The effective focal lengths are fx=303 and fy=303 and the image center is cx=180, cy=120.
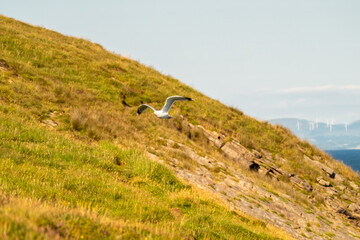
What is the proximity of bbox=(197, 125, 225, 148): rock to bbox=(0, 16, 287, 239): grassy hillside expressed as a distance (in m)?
3.38

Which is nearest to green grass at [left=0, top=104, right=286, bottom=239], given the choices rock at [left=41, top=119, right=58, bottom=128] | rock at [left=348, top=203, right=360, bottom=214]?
rock at [left=41, top=119, right=58, bottom=128]

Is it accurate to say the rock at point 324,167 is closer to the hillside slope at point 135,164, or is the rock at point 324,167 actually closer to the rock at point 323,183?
the hillside slope at point 135,164

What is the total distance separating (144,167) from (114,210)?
4.63 m

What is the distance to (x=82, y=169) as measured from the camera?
10.6 meters

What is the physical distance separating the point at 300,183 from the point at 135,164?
16.3 metres

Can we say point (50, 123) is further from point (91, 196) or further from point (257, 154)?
point (257, 154)

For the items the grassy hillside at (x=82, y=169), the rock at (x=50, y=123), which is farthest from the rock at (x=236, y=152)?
the rock at (x=50, y=123)

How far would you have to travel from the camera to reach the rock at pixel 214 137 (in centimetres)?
2492

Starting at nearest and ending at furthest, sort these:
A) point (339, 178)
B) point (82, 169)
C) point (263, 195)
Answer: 1. point (82, 169)
2. point (263, 195)
3. point (339, 178)

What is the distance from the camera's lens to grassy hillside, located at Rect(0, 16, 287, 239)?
5.34m

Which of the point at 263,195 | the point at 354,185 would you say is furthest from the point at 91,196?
the point at 354,185

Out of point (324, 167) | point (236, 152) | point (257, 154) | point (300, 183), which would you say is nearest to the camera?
point (300, 183)

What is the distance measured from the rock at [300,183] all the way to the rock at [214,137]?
20.5 feet

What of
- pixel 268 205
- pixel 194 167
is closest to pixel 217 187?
pixel 194 167
